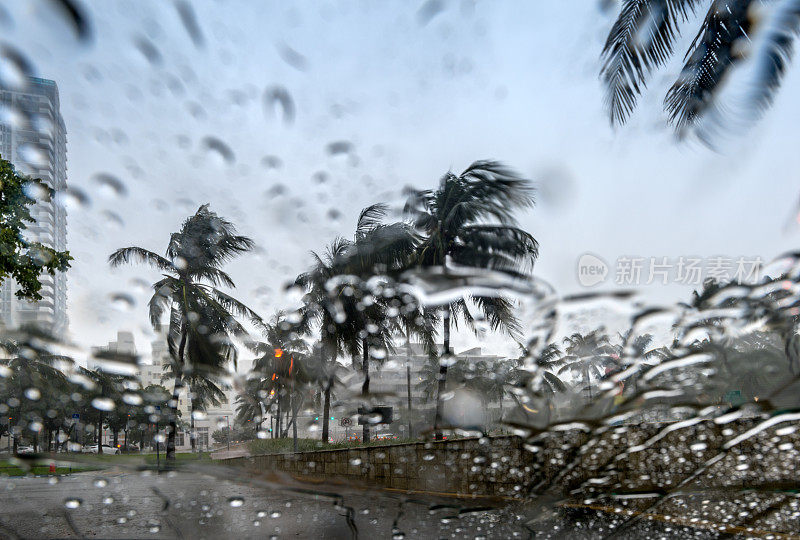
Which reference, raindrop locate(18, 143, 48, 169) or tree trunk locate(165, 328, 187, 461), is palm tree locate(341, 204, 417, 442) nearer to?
tree trunk locate(165, 328, 187, 461)

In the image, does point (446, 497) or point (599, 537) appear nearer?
point (446, 497)

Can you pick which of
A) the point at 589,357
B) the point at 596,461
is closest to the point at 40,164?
the point at 589,357

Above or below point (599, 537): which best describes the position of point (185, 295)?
above

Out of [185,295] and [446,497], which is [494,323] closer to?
[185,295]

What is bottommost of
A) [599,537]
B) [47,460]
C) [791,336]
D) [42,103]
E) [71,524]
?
[599,537]

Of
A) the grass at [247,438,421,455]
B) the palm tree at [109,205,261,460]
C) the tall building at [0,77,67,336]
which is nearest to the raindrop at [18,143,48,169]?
the tall building at [0,77,67,336]

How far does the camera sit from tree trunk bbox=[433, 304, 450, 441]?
1.19 m

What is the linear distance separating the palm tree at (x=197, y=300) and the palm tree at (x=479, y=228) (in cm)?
36

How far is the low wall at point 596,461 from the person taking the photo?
101 cm

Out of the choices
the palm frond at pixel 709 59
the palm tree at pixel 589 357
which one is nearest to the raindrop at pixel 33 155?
the palm tree at pixel 589 357

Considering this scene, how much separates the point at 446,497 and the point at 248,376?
73cm

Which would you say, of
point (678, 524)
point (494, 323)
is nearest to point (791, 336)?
point (494, 323)

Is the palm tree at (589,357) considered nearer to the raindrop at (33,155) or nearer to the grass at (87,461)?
the grass at (87,461)

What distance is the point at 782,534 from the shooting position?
5.09ft
